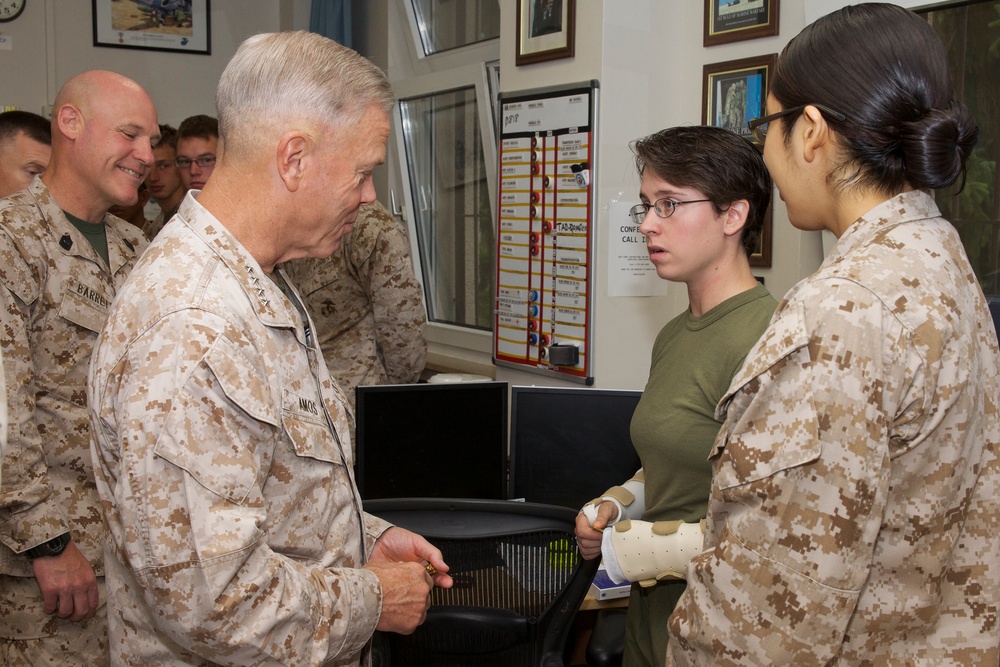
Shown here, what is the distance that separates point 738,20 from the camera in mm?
2365

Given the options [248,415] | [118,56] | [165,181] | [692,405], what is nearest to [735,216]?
[692,405]

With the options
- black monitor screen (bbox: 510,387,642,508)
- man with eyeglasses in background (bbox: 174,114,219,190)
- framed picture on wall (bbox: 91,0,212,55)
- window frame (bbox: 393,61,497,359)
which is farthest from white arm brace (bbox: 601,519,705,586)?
framed picture on wall (bbox: 91,0,212,55)

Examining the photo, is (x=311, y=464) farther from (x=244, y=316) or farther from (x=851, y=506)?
(x=851, y=506)

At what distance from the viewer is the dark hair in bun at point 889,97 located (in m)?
0.97

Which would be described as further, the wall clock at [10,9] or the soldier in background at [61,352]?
the wall clock at [10,9]

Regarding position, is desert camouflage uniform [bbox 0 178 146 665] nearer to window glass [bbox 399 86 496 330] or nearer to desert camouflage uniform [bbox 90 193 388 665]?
desert camouflage uniform [bbox 90 193 388 665]

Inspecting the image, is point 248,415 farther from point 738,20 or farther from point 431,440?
point 738,20

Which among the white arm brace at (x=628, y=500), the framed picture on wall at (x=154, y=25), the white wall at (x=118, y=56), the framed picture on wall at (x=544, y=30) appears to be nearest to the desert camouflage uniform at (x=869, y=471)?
the white arm brace at (x=628, y=500)

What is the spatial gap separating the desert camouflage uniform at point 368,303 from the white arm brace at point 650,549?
59.0 inches

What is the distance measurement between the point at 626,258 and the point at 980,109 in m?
0.99

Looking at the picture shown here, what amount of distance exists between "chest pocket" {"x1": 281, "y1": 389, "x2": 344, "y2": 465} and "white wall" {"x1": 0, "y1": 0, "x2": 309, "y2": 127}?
4276 millimetres

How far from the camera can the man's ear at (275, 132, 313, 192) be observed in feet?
3.70

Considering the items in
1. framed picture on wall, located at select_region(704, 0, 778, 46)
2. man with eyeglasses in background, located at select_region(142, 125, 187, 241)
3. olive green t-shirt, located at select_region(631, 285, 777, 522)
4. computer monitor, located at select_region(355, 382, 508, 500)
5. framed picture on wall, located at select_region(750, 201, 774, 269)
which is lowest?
computer monitor, located at select_region(355, 382, 508, 500)

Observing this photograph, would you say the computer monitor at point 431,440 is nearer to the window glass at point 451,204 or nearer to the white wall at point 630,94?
the white wall at point 630,94
